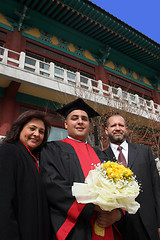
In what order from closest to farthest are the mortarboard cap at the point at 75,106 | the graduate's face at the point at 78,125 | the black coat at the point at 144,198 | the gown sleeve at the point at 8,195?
the gown sleeve at the point at 8,195
the black coat at the point at 144,198
the graduate's face at the point at 78,125
the mortarboard cap at the point at 75,106

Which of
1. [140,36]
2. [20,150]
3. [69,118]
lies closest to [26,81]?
[69,118]

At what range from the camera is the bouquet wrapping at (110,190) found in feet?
4.59

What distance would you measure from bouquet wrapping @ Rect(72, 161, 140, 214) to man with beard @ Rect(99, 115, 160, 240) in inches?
20.9

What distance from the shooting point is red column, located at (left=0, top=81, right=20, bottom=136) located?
601 centimetres

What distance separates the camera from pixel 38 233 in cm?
157

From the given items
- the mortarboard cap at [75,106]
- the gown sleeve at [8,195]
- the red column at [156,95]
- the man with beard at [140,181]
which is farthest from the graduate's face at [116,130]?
the red column at [156,95]

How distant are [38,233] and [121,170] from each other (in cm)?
95

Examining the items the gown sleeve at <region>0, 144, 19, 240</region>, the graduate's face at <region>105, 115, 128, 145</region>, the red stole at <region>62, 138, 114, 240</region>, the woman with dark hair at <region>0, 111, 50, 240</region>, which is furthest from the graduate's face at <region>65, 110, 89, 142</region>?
the gown sleeve at <region>0, 144, 19, 240</region>

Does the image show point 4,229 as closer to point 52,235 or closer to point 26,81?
point 52,235

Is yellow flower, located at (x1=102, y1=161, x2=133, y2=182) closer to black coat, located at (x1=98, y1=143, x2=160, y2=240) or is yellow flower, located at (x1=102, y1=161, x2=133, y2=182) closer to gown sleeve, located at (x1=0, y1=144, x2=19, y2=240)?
black coat, located at (x1=98, y1=143, x2=160, y2=240)

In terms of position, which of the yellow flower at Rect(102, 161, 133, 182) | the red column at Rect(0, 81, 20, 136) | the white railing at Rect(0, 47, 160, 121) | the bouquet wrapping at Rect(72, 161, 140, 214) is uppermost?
the white railing at Rect(0, 47, 160, 121)

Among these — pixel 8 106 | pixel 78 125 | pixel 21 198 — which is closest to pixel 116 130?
pixel 78 125

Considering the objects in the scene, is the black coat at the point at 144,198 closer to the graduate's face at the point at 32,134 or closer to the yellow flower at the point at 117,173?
the yellow flower at the point at 117,173

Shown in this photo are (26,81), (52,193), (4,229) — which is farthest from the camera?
(26,81)
